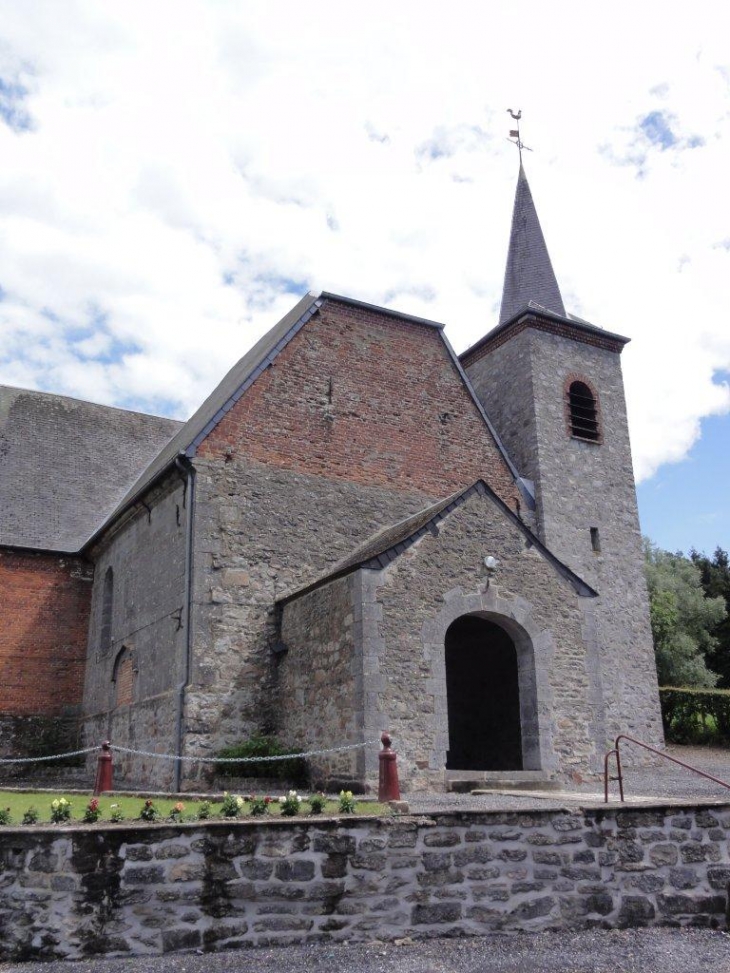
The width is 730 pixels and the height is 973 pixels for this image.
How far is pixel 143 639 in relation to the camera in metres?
16.5

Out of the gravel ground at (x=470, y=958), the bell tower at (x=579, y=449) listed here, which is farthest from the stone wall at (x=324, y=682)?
the bell tower at (x=579, y=449)

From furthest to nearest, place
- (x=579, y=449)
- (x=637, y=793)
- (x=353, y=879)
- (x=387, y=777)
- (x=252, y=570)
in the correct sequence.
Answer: (x=579, y=449) < (x=252, y=570) < (x=637, y=793) < (x=387, y=777) < (x=353, y=879)

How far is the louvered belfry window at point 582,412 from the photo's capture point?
21.7m

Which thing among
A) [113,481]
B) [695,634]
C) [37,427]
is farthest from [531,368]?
[695,634]

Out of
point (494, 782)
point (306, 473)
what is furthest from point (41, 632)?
point (494, 782)

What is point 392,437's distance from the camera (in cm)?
1734

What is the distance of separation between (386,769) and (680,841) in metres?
2.83

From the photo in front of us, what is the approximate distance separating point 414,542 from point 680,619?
27028mm

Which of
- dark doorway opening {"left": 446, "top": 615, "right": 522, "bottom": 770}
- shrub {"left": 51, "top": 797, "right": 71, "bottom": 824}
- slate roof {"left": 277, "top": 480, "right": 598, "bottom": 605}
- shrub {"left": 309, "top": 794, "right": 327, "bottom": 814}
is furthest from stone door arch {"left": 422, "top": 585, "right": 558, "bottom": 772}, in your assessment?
shrub {"left": 51, "top": 797, "right": 71, "bottom": 824}

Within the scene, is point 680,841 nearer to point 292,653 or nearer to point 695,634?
point 292,653

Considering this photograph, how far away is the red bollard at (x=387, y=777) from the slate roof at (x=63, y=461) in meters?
13.6

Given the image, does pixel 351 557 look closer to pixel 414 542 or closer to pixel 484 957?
pixel 414 542

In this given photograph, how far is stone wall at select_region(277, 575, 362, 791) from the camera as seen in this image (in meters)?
12.1

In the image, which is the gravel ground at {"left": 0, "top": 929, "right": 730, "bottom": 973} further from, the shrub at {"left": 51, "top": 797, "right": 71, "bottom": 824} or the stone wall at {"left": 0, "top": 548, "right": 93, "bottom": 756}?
the stone wall at {"left": 0, "top": 548, "right": 93, "bottom": 756}
